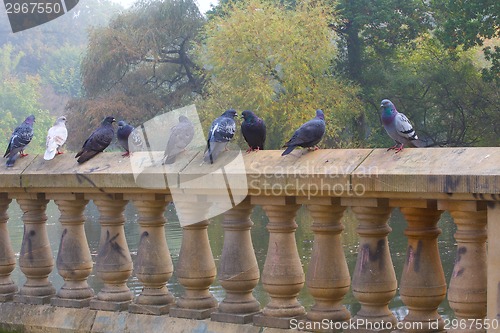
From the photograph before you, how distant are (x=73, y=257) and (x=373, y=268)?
1986 mm

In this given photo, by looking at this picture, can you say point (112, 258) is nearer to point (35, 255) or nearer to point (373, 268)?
point (35, 255)

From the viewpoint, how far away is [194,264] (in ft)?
16.2

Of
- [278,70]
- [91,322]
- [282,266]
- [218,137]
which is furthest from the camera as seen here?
[278,70]

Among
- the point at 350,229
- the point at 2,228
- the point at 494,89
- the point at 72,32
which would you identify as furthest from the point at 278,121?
the point at 72,32

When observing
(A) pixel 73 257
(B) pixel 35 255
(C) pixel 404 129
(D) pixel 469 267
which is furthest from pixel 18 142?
(D) pixel 469 267

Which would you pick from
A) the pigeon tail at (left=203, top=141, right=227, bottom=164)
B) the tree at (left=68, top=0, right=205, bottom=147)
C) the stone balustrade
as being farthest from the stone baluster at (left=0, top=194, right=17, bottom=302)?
the tree at (left=68, top=0, right=205, bottom=147)

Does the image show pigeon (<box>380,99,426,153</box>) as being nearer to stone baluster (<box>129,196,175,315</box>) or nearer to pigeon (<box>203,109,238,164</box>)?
pigeon (<box>203,109,238,164</box>)

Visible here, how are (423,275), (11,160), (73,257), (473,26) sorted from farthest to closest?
1. (473,26)
2. (11,160)
3. (73,257)
4. (423,275)

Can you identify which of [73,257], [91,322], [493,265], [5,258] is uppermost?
[493,265]

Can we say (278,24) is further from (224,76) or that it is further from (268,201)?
(268,201)

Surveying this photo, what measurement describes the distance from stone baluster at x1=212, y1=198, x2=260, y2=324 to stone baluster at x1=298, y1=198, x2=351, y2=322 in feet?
1.32

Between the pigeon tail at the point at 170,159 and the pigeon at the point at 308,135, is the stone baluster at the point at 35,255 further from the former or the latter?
the pigeon at the point at 308,135

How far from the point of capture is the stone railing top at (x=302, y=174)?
3752 millimetres

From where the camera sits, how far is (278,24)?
38875mm
